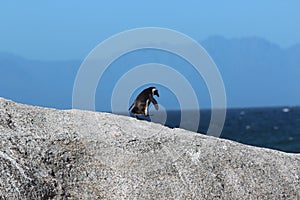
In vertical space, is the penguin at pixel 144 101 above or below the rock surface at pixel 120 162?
above

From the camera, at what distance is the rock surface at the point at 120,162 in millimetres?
7828

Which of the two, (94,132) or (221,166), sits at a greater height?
(94,132)

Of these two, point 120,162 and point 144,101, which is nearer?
point 120,162

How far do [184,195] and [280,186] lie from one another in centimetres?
170

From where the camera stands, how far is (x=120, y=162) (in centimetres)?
847

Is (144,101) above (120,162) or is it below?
above

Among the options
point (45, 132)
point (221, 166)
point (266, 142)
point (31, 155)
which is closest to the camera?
point (31, 155)

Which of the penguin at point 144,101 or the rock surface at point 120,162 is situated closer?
the rock surface at point 120,162

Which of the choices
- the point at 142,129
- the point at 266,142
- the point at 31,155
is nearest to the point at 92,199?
the point at 31,155

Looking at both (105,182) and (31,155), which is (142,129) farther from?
(31,155)

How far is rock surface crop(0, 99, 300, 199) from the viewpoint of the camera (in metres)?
7.83

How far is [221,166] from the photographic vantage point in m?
9.02

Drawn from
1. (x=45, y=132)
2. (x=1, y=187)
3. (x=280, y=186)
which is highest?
(x=45, y=132)

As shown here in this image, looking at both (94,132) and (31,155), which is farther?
(94,132)
